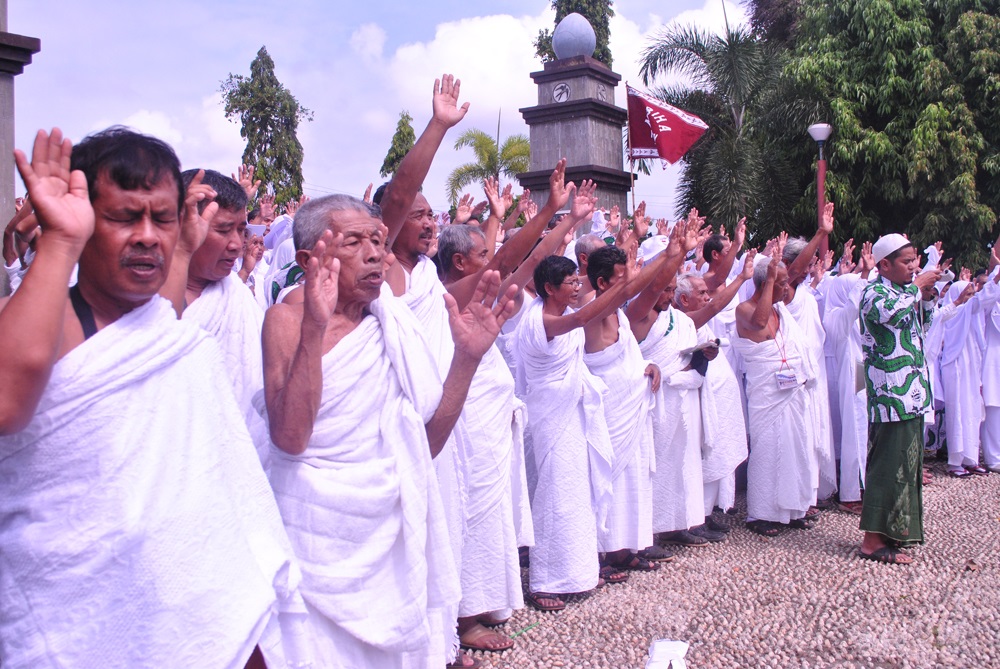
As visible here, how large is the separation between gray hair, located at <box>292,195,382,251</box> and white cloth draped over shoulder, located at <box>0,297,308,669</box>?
3.32 ft

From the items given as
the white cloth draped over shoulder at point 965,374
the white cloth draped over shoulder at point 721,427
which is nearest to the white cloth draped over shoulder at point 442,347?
the white cloth draped over shoulder at point 721,427

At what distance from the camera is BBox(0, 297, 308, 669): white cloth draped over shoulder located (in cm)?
176

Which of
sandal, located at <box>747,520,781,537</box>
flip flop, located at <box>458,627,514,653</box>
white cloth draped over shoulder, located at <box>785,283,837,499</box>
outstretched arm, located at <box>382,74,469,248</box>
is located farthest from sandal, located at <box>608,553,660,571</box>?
outstretched arm, located at <box>382,74,469,248</box>

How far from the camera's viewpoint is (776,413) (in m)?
6.80

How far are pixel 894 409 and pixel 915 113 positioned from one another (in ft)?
51.9

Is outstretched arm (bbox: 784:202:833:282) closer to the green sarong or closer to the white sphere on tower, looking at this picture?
the green sarong

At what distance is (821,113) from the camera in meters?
20.0

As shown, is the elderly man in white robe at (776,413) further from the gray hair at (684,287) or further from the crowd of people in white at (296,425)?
the crowd of people in white at (296,425)

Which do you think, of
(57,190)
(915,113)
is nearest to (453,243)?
(57,190)

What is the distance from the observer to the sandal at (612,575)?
5512 millimetres

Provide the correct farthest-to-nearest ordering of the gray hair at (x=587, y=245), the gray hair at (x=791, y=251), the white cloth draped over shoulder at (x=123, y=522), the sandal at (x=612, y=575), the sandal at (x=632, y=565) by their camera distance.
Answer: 1. the gray hair at (x=791, y=251)
2. the gray hair at (x=587, y=245)
3. the sandal at (x=632, y=565)
4. the sandal at (x=612, y=575)
5. the white cloth draped over shoulder at (x=123, y=522)

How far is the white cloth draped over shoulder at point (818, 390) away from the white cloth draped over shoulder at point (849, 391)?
0.41 feet

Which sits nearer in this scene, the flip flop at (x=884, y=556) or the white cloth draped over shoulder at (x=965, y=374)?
the flip flop at (x=884, y=556)

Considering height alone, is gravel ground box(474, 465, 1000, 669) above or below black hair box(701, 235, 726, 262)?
below
